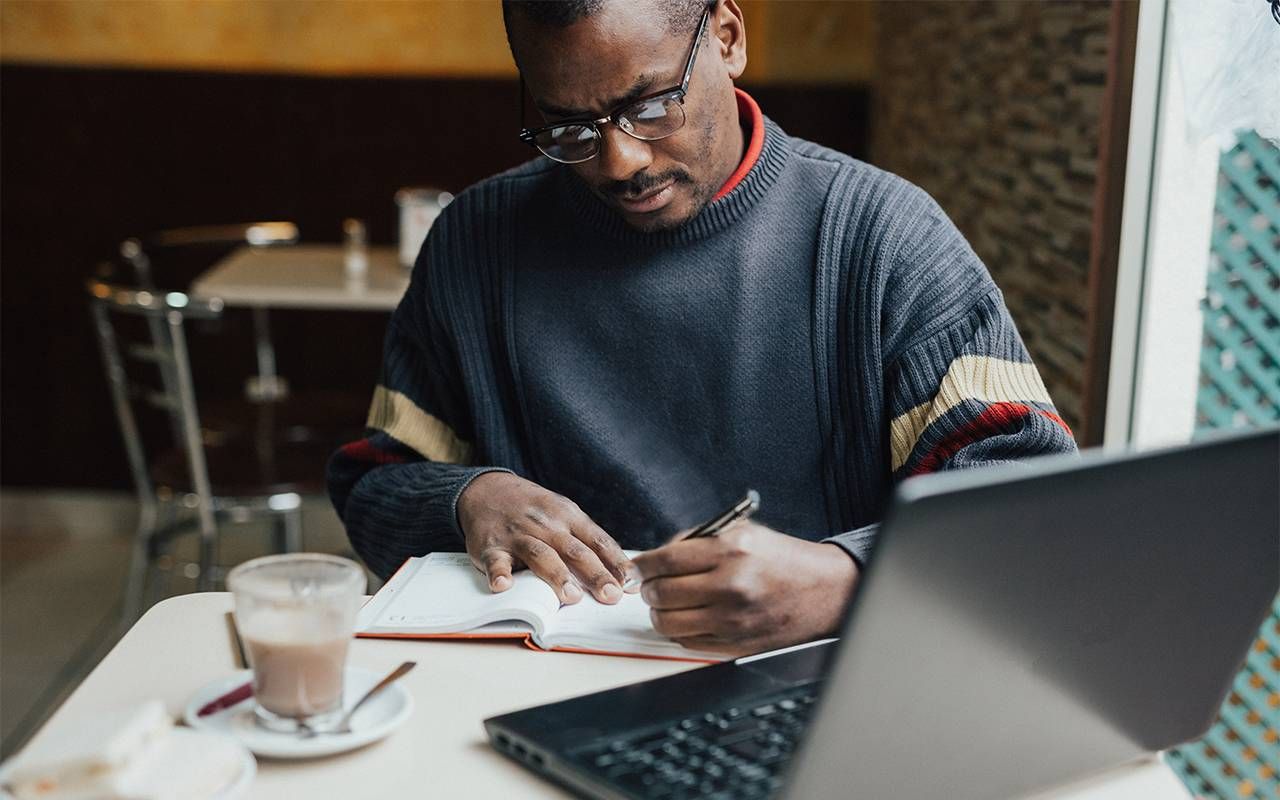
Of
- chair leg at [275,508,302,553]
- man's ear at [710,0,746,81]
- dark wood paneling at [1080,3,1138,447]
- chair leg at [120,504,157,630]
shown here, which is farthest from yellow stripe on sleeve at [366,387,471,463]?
chair leg at [120,504,157,630]

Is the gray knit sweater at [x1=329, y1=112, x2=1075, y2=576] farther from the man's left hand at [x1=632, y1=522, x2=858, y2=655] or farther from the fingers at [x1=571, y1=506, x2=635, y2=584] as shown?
the man's left hand at [x1=632, y1=522, x2=858, y2=655]

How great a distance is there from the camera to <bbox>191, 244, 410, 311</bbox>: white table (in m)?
2.94

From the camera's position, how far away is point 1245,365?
224 centimetres

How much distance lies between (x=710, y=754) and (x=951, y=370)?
0.56 metres

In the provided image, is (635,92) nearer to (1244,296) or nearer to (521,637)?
(521,637)

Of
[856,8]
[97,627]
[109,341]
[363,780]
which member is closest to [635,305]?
[363,780]

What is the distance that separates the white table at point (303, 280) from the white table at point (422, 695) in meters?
1.81

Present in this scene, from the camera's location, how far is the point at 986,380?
1.25 meters

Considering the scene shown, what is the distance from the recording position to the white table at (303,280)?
2.94m

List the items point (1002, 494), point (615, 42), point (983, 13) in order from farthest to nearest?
point (983, 13) < point (615, 42) < point (1002, 494)

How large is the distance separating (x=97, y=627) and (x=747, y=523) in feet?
9.40

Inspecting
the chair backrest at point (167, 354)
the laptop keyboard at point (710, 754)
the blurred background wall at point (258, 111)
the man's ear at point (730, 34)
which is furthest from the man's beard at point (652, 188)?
the blurred background wall at point (258, 111)

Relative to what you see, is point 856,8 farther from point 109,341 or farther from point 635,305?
point 635,305

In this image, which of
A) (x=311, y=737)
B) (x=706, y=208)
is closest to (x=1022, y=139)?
(x=706, y=208)
